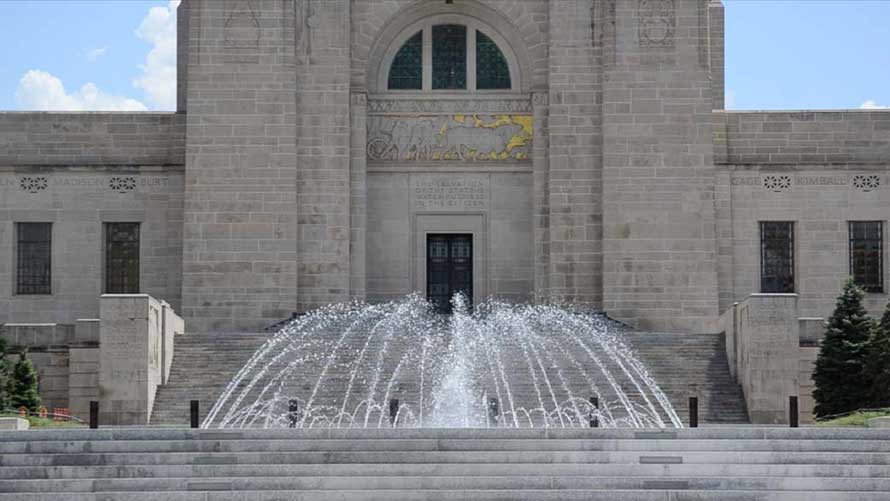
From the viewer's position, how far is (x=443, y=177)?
4000 cm

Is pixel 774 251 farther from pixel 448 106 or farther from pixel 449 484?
pixel 449 484

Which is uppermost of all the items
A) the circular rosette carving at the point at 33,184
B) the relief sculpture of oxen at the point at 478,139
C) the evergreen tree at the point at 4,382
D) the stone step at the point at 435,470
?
the relief sculpture of oxen at the point at 478,139

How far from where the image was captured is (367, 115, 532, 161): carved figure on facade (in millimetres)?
39875

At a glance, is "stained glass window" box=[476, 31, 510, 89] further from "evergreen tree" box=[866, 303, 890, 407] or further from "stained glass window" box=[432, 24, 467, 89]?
"evergreen tree" box=[866, 303, 890, 407]

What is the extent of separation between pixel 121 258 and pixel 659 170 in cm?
1213

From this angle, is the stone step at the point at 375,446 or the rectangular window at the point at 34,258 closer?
the stone step at the point at 375,446

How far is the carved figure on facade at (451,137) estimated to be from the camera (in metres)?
39.9

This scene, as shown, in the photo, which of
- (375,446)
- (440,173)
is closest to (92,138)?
(440,173)

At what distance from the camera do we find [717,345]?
35.1 m

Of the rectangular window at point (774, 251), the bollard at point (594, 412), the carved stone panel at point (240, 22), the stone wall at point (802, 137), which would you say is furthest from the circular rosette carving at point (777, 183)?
the carved stone panel at point (240, 22)

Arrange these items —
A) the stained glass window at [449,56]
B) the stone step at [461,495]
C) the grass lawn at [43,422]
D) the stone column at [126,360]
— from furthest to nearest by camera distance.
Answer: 1. the stained glass window at [449,56]
2. the stone column at [126,360]
3. the grass lawn at [43,422]
4. the stone step at [461,495]

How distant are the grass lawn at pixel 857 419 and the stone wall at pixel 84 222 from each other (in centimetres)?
1606

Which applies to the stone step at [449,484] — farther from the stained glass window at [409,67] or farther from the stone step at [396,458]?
the stained glass window at [409,67]

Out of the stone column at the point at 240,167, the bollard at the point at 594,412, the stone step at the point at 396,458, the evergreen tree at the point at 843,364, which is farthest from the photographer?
the stone column at the point at 240,167
